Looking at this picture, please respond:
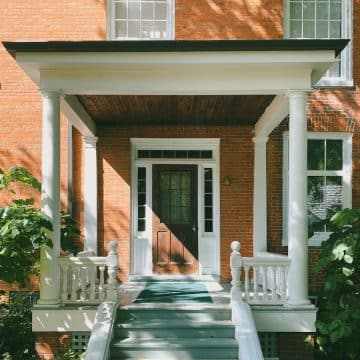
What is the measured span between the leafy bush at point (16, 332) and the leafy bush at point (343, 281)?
475 centimetres

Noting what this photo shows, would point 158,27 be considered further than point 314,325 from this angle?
Yes

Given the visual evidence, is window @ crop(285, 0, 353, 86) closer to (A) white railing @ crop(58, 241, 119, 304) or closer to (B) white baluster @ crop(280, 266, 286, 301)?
(B) white baluster @ crop(280, 266, 286, 301)

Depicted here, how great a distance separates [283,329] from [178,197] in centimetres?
484

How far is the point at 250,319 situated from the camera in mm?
7938

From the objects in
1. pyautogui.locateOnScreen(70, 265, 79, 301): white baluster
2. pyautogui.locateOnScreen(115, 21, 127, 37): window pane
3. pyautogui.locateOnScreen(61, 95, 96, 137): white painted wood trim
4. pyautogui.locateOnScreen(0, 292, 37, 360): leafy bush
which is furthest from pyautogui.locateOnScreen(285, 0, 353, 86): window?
pyautogui.locateOnScreen(0, 292, 37, 360): leafy bush

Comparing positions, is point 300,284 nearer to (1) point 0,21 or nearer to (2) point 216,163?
(2) point 216,163

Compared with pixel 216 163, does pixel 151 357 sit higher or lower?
lower

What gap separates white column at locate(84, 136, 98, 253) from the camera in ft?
39.3

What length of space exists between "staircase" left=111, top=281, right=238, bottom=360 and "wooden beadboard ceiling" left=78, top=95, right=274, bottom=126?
3.48 m

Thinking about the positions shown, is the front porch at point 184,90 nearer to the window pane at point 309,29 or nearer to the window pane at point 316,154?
the window pane at point 316,154

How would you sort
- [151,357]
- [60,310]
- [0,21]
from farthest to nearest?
1. [0,21]
2. [60,310]
3. [151,357]

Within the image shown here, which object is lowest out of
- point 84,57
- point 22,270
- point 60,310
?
point 60,310

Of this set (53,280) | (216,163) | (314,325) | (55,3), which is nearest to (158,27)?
(55,3)

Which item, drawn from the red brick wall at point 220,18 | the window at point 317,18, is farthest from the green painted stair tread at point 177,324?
the window at point 317,18
